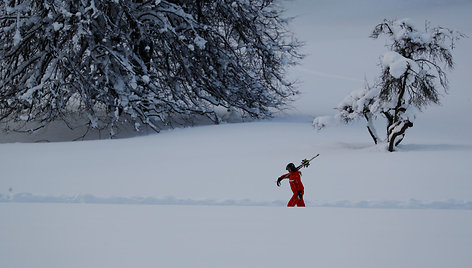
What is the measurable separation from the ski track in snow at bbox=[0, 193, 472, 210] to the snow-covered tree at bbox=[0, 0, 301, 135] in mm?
5517

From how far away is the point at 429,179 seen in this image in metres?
7.00

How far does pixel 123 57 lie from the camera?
12227mm

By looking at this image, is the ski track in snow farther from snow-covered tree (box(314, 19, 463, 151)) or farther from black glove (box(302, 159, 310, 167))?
snow-covered tree (box(314, 19, 463, 151))

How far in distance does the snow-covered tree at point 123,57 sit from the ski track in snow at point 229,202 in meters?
5.52

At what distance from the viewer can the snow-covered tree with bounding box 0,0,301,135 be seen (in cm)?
1198

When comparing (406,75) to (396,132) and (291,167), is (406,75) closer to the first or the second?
(396,132)

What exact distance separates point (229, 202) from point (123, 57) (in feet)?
24.3

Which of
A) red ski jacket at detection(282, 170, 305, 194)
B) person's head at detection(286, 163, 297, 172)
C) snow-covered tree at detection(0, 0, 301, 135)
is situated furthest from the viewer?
snow-covered tree at detection(0, 0, 301, 135)

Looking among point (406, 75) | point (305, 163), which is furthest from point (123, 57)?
point (305, 163)

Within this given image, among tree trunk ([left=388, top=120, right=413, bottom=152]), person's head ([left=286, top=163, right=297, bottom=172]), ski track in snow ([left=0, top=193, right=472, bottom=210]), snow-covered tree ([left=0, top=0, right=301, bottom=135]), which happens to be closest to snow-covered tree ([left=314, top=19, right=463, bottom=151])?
tree trunk ([left=388, top=120, right=413, bottom=152])

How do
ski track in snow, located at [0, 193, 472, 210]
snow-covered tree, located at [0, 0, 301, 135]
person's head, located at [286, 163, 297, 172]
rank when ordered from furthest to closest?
snow-covered tree, located at [0, 0, 301, 135] < ski track in snow, located at [0, 193, 472, 210] < person's head, located at [286, 163, 297, 172]

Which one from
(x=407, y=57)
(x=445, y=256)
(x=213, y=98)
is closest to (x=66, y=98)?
(x=213, y=98)

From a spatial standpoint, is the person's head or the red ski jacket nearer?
the person's head

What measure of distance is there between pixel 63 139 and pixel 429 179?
346 inches
